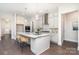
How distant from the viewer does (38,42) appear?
1.70m

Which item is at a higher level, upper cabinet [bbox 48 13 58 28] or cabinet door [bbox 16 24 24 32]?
upper cabinet [bbox 48 13 58 28]

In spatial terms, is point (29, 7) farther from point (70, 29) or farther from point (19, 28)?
point (70, 29)

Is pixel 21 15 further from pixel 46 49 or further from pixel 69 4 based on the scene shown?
pixel 69 4

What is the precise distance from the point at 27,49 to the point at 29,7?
750 millimetres

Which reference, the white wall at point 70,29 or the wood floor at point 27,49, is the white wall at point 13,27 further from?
the white wall at point 70,29

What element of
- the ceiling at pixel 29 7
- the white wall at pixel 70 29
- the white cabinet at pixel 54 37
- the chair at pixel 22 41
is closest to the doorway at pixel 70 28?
the white wall at pixel 70 29

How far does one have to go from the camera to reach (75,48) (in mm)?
1661

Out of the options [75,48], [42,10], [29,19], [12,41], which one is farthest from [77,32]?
[12,41]

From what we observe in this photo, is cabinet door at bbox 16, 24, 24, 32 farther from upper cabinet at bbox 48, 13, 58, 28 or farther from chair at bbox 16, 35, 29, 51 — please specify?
upper cabinet at bbox 48, 13, 58, 28

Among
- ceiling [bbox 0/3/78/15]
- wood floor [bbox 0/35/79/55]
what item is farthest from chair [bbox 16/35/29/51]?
ceiling [bbox 0/3/78/15]

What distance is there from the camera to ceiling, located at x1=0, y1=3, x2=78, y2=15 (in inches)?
63.1

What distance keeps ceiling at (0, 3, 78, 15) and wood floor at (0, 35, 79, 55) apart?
1.63 feet

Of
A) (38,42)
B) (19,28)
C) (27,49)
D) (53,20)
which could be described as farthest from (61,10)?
(27,49)
